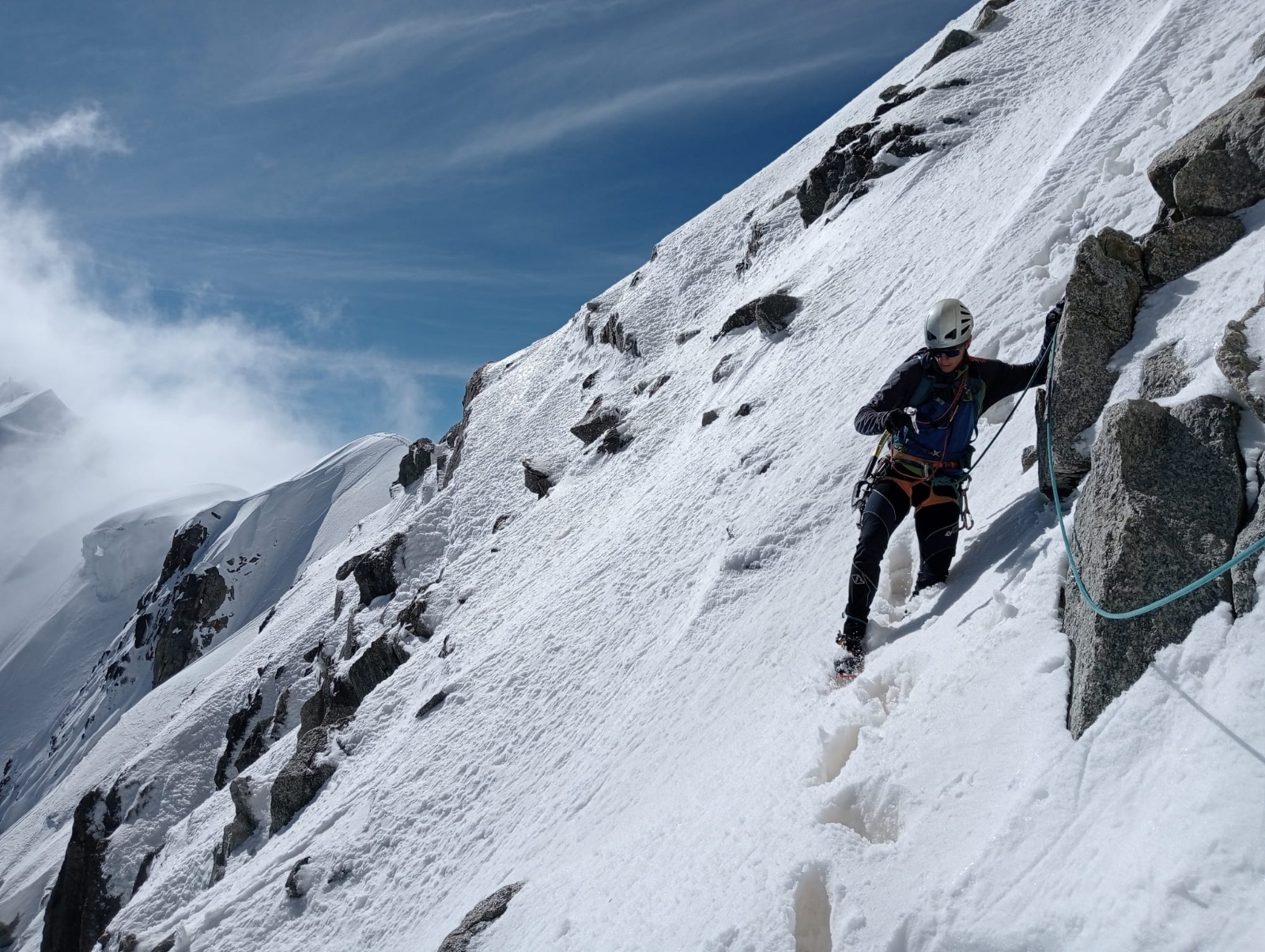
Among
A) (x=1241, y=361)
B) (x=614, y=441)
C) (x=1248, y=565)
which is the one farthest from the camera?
(x=614, y=441)

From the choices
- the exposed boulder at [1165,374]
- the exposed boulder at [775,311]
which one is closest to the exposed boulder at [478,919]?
the exposed boulder at [1165,374]

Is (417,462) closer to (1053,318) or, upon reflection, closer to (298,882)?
(298,882)

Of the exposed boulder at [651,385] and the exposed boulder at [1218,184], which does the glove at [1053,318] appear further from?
the exposed boulder at [651,385]

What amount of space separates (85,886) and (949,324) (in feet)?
135

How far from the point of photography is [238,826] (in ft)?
59.0

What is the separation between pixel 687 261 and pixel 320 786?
78.2 ft

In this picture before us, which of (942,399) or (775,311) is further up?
(775,311)

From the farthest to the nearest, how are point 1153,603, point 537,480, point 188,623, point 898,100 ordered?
1. point 188,623
2. point 898,100
3. point 537,480
4. point 1153,603

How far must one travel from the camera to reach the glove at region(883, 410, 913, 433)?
6465mm

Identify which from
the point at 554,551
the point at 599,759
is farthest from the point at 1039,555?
the point at 554,551

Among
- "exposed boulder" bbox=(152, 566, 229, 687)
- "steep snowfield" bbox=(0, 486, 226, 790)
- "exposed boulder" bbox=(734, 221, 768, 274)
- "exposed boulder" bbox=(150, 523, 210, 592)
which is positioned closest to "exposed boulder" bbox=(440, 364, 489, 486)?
"exposed boulder" bbox=(734, 221, 768, 274)

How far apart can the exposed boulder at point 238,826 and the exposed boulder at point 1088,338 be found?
1854cm

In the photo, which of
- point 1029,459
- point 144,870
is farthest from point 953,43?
point 144,870

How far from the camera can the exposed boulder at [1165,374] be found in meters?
5.07
